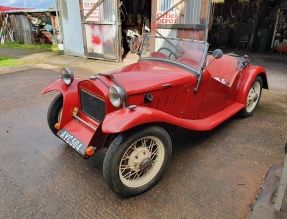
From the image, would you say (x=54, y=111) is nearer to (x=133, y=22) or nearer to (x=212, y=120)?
(x=212, y=120)

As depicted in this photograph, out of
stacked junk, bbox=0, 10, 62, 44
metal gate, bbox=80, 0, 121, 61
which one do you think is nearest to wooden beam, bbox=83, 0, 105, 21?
metal gate, bbox=80, 0, 121, 61

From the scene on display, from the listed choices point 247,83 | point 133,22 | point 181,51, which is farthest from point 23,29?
point 247,83

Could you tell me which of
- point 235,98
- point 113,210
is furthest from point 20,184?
point 235,98

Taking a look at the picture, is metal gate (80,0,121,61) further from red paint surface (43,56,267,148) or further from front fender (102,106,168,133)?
front fender (102,106,168,133)

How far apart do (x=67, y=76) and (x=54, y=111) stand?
1.68ft

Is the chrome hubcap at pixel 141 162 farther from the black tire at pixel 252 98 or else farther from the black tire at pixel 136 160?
the black tire at pixel 252 98

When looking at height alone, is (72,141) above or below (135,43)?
below

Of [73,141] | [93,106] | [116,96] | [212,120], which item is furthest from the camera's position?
[212,120]

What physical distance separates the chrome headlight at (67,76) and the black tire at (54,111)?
21 centimetres

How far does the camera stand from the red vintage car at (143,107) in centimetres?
225

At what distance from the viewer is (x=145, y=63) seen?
131 inches

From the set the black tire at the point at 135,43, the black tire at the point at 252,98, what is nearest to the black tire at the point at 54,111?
the black tire at the point at 252,98

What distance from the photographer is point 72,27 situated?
30.9ft

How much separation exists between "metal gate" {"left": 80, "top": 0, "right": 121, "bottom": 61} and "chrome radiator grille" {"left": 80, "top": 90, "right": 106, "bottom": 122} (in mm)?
6002
